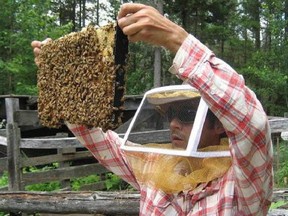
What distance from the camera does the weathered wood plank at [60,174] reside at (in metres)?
6.18

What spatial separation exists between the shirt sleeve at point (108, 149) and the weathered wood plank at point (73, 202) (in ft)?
3.61

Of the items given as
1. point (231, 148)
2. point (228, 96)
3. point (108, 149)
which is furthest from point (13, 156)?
point (228, 96)

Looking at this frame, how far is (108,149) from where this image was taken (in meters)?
2.20

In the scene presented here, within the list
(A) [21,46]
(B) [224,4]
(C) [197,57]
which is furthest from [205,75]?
(B) [224,4]

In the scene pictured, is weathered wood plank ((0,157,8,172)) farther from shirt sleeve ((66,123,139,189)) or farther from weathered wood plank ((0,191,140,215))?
shirt sleeve ((66,123,139,189))

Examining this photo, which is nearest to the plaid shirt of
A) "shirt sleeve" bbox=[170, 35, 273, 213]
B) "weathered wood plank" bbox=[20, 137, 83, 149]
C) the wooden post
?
"shirt sleeve" bbox=[170, 35, 273, 213]

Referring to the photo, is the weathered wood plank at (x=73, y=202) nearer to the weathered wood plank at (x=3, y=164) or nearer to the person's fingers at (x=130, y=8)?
the person's fingers at (x=130, y=8)

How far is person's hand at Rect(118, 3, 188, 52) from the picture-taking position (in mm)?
1361

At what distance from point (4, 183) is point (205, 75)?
21.4ft

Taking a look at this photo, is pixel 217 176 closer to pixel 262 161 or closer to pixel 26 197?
pixel 262 161

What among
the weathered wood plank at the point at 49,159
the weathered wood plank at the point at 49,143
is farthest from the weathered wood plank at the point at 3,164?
the weathered wood plank at the point at 49,143

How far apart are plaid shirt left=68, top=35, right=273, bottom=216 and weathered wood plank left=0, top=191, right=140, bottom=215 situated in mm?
1342

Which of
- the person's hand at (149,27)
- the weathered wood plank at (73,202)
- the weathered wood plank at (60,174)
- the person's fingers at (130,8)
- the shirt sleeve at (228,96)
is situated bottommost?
the weathered wood plank at (60,174)

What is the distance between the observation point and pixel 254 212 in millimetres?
1678
